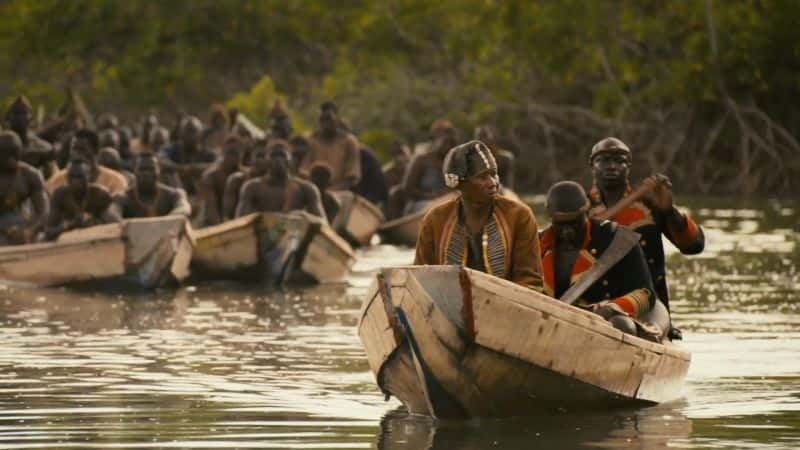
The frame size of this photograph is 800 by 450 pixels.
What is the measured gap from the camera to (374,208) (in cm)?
3338

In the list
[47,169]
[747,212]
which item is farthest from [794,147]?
[47,169]

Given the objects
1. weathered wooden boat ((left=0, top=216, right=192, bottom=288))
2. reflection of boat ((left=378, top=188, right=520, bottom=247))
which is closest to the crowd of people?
reflection of boat ((left=378, top=188, right=520, bottom=247))

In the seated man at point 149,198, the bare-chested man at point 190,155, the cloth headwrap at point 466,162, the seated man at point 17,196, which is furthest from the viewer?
the bare-chested man at point 190,155

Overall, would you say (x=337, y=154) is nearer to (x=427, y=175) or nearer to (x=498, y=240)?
(x=427, y=175)

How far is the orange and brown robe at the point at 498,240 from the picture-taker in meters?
13.5

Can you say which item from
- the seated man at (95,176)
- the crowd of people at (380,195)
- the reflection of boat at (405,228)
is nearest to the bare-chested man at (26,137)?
the crowd of people at (380,195)

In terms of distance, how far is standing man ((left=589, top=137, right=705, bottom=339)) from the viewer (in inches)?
603

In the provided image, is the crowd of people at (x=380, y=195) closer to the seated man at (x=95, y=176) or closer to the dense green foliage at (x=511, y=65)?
the seated man at (x=95, y=176)

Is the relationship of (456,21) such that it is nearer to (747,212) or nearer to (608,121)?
(608,121)

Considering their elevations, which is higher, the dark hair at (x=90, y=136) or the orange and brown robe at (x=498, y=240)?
the orange and brown robe at (x=498, y=240)

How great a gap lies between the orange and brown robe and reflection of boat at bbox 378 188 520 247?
702 inches

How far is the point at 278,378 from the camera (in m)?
16.4

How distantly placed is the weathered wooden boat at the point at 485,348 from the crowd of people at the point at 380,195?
35cm

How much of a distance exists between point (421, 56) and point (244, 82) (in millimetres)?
15160
